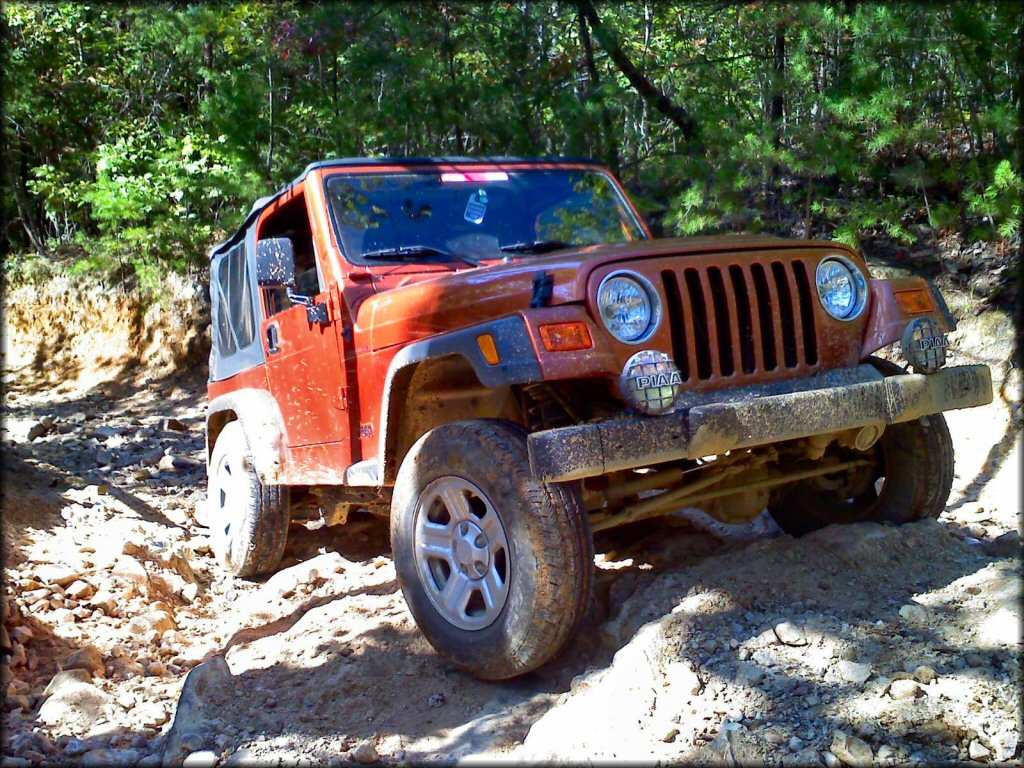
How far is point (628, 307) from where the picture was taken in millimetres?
3287

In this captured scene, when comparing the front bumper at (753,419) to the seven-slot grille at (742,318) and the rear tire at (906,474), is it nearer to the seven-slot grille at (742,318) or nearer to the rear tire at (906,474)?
the seven-slot grille at (742,318)

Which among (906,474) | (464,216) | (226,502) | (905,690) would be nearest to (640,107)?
(464,216)

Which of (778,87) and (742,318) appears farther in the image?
(778,87)

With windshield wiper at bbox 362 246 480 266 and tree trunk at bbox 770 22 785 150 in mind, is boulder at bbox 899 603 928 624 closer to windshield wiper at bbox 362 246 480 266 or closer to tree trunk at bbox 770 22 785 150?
windshield wiper at bbox 362 246 480 266

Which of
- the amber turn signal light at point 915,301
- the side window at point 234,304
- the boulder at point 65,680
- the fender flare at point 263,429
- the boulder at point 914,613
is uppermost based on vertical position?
the side window at point 234,304

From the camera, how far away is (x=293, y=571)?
5.19 m

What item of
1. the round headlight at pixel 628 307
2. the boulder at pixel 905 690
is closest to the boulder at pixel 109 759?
Result: the round headlight at pixel 628 307

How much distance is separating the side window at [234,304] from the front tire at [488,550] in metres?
2.30

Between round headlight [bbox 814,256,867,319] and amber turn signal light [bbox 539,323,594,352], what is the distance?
1.15 m

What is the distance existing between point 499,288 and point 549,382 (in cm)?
38

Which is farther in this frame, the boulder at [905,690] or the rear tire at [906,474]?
the rear tire at [906,474]

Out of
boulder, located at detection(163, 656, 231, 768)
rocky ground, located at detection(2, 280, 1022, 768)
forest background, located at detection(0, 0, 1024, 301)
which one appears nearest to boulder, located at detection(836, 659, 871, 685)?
rocky ground, located at detection(2, 280, 1022, 768)

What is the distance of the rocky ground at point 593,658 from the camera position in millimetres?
2645

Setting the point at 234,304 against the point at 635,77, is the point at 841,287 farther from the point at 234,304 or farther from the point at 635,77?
the point at 635,77
